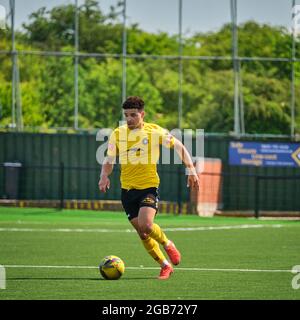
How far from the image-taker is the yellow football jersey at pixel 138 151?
14.8 meters

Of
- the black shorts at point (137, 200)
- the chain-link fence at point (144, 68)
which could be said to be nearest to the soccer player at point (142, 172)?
the black shorts at point (137, 200)

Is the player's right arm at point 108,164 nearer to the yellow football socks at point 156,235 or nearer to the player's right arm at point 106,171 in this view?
the player's right arm at point 106,171

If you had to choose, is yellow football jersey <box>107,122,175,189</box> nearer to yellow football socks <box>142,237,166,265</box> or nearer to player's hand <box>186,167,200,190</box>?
player's hand <box>186,167,200,190</box>

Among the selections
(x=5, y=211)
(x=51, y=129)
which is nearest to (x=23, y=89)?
(x=51, y=129)

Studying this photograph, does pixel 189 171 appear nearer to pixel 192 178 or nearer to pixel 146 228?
pixel 192 178

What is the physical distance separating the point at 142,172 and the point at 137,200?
402 millimetres

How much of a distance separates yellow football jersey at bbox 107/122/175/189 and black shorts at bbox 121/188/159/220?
0.07 metres

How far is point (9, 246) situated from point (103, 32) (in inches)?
1217

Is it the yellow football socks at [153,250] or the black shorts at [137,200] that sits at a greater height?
the black shorts at [137,200]

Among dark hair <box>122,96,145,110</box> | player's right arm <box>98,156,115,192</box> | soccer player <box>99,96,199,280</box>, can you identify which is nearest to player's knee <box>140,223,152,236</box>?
soccer player <box>99,96,199,280</box>

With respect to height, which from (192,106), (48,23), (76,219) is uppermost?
(48,23)

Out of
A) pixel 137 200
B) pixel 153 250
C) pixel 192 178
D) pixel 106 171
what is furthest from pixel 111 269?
pixel 192 178
